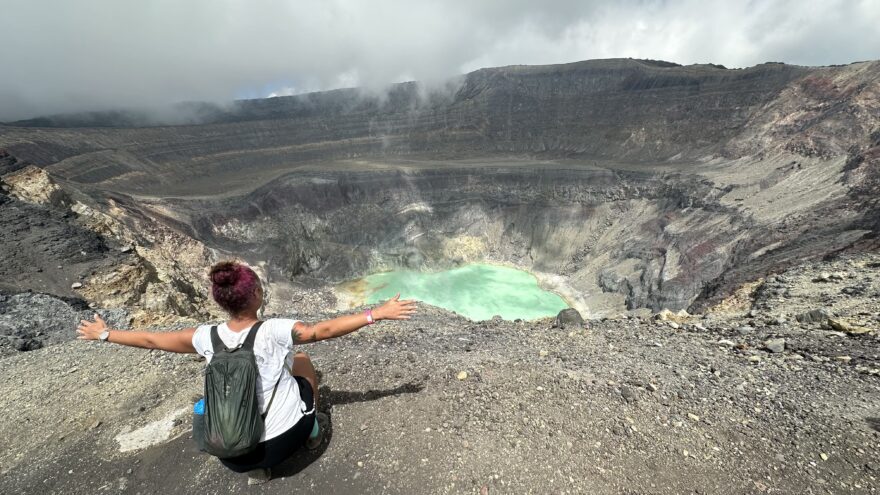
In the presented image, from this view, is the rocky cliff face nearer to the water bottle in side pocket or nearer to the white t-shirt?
the water bottle in side pocket

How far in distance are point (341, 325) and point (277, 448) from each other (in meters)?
1.27

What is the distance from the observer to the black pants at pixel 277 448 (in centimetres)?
358

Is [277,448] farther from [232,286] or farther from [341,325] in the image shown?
[232,286]

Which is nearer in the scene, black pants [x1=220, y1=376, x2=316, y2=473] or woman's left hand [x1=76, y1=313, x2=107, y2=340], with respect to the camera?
black pants [x1=220, y1=376, x2=316, y2=473]

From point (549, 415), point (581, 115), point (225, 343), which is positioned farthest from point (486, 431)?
point (581, 115)

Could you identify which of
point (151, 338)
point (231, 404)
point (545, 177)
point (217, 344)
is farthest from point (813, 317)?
point (545, 177)

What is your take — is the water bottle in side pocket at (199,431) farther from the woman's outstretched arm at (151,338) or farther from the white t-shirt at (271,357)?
the woman's outstretched arm at (151,338)

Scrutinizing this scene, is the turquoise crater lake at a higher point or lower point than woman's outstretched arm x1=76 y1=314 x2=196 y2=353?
lower

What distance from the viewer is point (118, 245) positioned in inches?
744

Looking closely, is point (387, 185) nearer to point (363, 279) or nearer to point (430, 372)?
point (363, 279)

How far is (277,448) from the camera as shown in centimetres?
370

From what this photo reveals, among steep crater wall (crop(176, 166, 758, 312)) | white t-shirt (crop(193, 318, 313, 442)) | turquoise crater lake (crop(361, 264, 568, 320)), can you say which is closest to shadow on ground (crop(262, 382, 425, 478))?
white t-shirt (crop(193, 318, 313, 442))

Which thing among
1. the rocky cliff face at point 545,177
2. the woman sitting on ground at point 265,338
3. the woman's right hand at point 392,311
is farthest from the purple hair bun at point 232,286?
the rocky cliff face at point 545,177

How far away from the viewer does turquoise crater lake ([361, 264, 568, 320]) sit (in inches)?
1553
